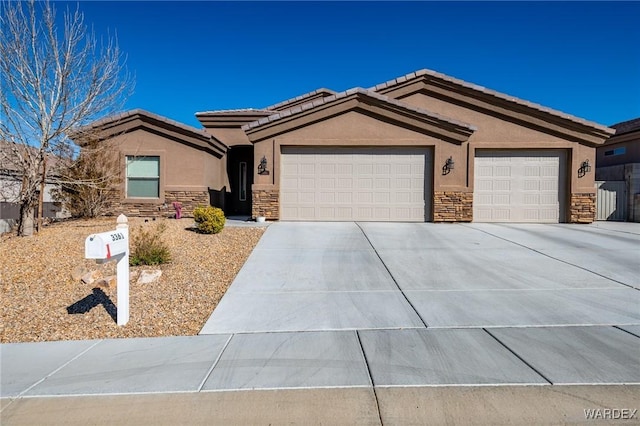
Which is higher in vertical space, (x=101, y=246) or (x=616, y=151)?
(x=616, y=151)

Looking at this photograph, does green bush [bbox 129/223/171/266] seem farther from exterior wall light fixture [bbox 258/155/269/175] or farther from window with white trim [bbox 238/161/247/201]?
window with white trim [bbox 238/161/247/201]

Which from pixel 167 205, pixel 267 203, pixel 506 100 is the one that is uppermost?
pixel 506 100

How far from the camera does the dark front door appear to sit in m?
17.3

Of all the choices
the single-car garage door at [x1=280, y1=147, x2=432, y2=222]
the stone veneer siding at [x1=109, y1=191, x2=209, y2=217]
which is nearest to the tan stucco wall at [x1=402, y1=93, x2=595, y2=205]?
the single-car garage door at [x1=280, y1=147, x2=432, y2=222]

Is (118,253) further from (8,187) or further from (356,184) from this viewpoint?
(356,184)

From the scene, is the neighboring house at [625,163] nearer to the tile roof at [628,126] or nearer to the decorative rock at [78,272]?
the tile roof at [628,126]

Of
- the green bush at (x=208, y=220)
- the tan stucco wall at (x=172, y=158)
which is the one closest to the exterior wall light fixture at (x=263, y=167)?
the tan stucco wall at (x=172, y=158)

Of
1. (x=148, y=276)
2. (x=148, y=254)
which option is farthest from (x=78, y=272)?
(x=148, y=276)

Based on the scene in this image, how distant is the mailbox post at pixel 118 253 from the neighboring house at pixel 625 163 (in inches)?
685

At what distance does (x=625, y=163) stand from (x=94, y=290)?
72.4ft

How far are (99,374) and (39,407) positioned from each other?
53 cm

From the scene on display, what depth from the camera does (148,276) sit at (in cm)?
634

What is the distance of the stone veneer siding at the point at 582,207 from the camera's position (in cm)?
1319

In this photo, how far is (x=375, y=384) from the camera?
10.9ft
